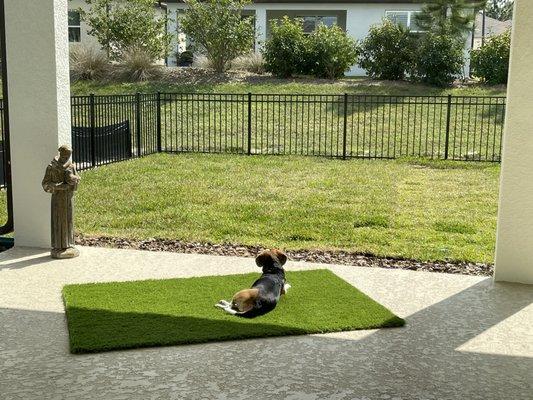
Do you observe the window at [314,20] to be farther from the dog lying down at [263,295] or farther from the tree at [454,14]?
the dog lying down at [263,295]

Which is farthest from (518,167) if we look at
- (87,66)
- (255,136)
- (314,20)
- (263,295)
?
(314,20)

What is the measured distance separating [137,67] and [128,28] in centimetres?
192

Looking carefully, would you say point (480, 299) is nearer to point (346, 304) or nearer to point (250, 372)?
point (346, 304)

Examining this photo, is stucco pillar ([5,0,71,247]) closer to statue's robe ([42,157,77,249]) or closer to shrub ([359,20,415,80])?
statue's robe ([42,157,77,249])

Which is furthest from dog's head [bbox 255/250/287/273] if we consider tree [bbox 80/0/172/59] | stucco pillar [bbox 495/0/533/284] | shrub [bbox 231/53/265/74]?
tree [bbox 80/0/172/59]

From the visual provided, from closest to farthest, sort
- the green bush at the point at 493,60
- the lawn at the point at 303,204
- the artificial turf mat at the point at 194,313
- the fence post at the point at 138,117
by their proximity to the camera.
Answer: the artificial turf mat at the point at 194,313
the lawn at the point at 303,204
the fence post at the point at 138,117
the green bush at the point at 493,60

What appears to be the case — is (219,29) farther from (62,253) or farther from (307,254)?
(62,253)

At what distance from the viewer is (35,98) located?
7562 mm

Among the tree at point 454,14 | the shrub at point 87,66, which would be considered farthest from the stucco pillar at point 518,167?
the shrub at point 87,66

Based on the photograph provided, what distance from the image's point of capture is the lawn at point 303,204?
859cm

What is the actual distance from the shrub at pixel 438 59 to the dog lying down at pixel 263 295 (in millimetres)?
18408

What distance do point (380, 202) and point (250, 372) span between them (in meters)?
6.49

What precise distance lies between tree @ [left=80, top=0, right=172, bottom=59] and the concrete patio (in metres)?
19.6

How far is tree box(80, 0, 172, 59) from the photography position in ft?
82.1
